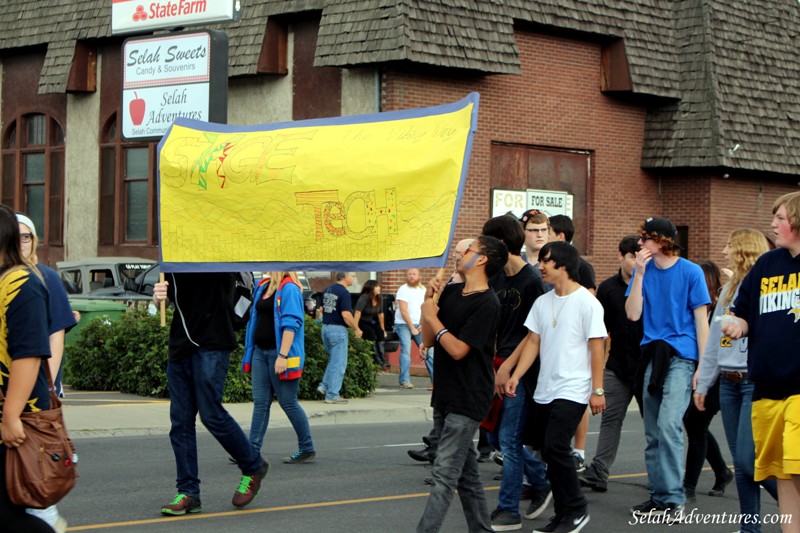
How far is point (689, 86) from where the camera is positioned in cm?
2641

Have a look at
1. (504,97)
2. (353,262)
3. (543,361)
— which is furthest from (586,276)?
(504,97)

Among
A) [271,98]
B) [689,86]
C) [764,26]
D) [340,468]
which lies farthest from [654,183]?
[340,468]

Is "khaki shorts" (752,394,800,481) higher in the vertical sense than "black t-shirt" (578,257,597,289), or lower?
lower

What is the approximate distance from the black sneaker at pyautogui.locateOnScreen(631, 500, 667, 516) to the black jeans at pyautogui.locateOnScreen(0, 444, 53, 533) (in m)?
4.53

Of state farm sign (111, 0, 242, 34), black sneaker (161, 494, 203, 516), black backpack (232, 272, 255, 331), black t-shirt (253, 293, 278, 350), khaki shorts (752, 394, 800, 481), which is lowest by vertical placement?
black sneaker (161, 494, 203, 516)

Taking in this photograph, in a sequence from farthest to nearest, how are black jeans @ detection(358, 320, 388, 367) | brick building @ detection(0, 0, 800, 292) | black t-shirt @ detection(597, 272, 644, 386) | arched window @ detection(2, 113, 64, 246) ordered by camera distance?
1. arched window @ detection(2, 113, 64, 246)
2. brick building @ detection(0, 0, 800, 292)
3. black jeans @ detection(358, 320, 388, 367)
4. black t-shirt @ detection(597, 272, 644, 386)

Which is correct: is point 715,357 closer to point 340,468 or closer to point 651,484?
point 651,484

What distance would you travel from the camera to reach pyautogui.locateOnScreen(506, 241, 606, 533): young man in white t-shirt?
24.5 feet

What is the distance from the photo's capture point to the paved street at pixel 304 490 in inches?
318

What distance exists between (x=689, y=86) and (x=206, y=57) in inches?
548

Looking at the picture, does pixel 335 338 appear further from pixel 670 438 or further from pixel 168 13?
pixel 670 438

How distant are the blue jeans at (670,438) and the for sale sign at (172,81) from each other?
28.2 ft

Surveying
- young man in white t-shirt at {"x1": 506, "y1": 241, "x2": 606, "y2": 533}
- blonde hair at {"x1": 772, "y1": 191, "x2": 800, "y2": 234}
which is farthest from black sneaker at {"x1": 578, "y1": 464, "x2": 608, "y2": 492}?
blonde hair at {"x1": 772, "y1": 191, "x2": 800, "y2": 234}

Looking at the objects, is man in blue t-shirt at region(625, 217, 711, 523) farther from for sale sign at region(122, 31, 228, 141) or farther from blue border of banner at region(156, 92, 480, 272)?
for sale sign at region(122, 31, 228, 141)
